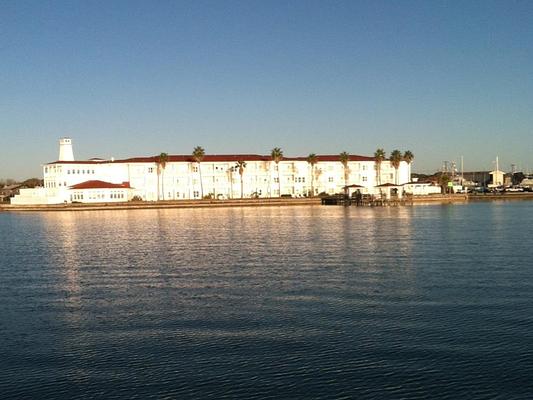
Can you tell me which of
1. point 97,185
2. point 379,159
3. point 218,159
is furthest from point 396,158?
point 97,185

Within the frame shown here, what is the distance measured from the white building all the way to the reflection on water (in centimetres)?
7728

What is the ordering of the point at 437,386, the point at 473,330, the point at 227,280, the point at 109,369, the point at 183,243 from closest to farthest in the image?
the point at 437,386, the point at 109,369, the point at 473,330, the point at 227,280, the point at 183,243

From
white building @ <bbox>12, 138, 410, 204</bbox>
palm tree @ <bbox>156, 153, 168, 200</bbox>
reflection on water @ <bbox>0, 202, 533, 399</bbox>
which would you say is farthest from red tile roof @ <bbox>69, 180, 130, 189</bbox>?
reflection on water @ <bbox>0, 202, 533, 399</bbox>

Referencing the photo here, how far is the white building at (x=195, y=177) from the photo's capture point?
108062 mm

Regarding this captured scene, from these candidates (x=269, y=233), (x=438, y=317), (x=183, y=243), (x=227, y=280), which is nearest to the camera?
(x=438, y=317)

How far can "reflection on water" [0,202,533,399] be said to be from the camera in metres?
12.8

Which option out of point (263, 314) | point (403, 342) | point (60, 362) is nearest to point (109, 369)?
point (60, 362)

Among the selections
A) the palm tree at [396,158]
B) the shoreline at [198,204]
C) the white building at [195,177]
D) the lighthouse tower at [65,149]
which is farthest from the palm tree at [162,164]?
the palm tree at [396,158]

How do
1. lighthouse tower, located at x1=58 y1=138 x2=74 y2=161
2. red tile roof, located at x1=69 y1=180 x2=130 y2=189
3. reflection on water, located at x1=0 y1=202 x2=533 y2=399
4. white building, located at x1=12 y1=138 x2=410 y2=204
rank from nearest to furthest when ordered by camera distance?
1. reflection on water, located at x1=0 y1=202 x2=533 y2=399
2. red tile roof, located at x1=69 y1=180 x2=130 y2=189
3. white building, located at x1=12 y1=138 x2=410 y2=204
4. lighthouse tower, located at x1=58 y1=138 x2=74 y2=161

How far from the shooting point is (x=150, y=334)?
1659 cm

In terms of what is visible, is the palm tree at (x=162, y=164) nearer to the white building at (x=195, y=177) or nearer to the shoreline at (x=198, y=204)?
the white building at (x=195, y=177)

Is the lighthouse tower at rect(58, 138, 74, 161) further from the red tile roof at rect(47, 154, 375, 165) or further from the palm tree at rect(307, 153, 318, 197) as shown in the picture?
the palm tree at rect(307, 153, 318, 197)

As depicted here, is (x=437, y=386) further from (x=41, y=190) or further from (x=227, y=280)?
(x=41, y=190)

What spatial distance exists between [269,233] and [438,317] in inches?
1215
